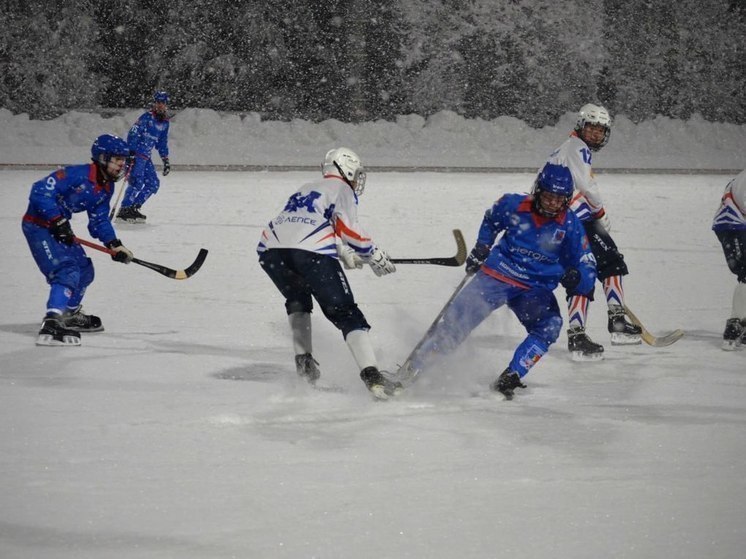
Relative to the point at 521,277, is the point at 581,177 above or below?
above

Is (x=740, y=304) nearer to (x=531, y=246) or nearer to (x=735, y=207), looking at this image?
(x=735, y=207)

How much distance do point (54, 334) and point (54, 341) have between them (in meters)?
0.04

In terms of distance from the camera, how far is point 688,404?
646 cm

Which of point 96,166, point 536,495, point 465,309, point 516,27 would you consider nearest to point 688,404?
point 465,309

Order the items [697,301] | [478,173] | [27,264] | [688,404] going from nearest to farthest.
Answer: [688,404], [697,301], [27,264], [478,173]

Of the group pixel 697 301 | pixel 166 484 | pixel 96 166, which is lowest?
pixel 697 301

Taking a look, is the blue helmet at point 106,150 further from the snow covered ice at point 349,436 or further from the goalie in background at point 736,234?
the goalie in background at point 736,234

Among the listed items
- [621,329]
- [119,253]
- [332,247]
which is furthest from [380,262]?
[621,329]

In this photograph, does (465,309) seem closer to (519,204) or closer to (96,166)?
(519,204)

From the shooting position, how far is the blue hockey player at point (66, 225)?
773 cm

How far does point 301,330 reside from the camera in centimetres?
681

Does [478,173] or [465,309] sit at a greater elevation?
[465,309]

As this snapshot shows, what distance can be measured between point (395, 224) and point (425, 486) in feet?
27.9

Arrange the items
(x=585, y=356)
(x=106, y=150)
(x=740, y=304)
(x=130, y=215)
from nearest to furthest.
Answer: (x=585, y=356), (x=106, y=150), (x=740, y=304), (x=130, y=215)
